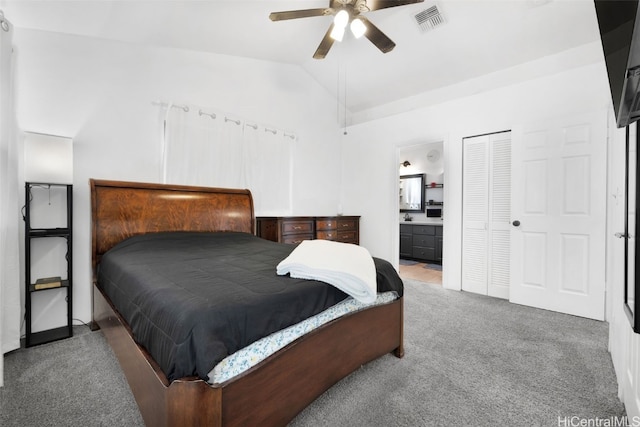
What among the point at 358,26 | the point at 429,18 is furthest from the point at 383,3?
the point at 429,18

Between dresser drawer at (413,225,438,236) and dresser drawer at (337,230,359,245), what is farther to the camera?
dresser drawer at (413,225,438,236)

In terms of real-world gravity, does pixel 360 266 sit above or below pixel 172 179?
below

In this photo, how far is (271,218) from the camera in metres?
3.77

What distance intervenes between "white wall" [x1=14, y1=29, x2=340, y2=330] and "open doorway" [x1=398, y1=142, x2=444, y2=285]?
3.45m

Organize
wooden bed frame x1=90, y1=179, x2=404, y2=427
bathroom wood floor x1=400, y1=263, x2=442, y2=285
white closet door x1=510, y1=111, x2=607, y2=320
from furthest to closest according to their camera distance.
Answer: bathroom wood floor x1=400, y1=263, x2=442, y2=285
white closet door x1=510, y1=111, x2=607, y2=320
wooden bed frame x1=90, y1=179, x2=404, y2=427

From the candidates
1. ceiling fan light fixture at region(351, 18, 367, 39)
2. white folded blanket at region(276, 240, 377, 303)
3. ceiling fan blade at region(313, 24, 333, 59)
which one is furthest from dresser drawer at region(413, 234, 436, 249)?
white folded blanket at region(276, 240, 377, 303)

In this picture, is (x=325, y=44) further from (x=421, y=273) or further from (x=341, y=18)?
(x=421, y=273)

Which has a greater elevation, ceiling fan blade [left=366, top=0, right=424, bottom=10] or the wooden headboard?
ceiling fan blade [left=366, top=0, right=424, bottom=10]

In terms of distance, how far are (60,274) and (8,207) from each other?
0.73 metres

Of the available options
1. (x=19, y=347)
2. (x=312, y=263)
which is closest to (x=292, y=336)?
(x=312, y=263)

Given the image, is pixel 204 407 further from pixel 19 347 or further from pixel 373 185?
pixel 373 185

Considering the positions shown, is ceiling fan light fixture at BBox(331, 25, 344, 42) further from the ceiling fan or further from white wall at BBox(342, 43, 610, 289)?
white wall at BBox(342, 43, 610, 289)

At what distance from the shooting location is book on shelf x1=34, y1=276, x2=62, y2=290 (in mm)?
2150

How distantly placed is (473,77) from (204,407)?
456 centimetres
